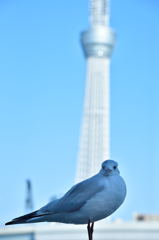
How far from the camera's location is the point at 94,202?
1.82 meters

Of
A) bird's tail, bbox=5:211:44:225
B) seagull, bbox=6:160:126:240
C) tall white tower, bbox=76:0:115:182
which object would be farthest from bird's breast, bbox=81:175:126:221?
tall white tower, bbox=76:0:115:182

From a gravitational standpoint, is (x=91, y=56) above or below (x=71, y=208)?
above

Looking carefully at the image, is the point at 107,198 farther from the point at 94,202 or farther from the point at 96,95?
the point at 96,95

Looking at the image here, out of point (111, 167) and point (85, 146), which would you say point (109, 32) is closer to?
point (85, 146)

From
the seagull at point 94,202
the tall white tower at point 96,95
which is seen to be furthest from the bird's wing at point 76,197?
the tall white tower at point 96,95

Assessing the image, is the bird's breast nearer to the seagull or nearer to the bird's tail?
the seagull

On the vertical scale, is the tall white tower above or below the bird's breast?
above

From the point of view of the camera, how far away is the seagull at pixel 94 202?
181 centimetres

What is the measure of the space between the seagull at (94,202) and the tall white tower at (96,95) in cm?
4591

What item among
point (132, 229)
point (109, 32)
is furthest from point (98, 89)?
point (132, 229)

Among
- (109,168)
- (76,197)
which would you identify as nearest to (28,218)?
(76,197)

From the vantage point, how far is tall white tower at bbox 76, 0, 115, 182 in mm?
48156

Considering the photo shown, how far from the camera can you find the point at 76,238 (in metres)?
3.09

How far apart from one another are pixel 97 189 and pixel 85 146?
155 ft
